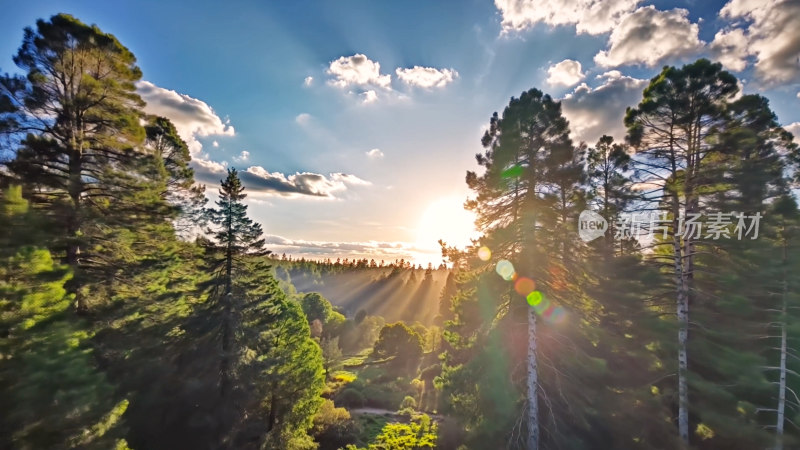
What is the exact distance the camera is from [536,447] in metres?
12.8

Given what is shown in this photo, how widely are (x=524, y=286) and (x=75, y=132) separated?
652 inches

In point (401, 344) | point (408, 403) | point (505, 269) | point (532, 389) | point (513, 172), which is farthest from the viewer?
point (401, 344)

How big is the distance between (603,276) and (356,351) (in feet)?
203

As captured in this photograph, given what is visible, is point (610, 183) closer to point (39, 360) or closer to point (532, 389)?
point (532, 389)

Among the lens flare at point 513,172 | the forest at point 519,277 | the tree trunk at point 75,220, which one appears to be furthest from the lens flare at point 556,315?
→ the tree trunk at point 75,220

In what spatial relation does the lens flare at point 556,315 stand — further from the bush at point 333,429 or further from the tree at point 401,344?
the tree at point 401,344

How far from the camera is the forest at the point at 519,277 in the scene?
424 inches

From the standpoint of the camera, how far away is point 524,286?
1382 centimetres

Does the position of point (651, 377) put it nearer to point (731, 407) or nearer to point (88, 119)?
point (731, 407)

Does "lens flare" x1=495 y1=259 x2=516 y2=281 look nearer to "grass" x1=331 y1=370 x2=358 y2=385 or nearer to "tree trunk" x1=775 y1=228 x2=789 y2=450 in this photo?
"tree trunk" x1=775 y1=228 x2=789 y2=450

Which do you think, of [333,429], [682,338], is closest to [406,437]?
[333,429]

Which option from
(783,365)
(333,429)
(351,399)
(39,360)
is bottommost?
(351,399)

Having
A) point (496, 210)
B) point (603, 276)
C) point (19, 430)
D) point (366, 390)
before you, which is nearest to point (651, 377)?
point (603, 276)

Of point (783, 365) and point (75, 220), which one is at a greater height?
point (75, 220)
